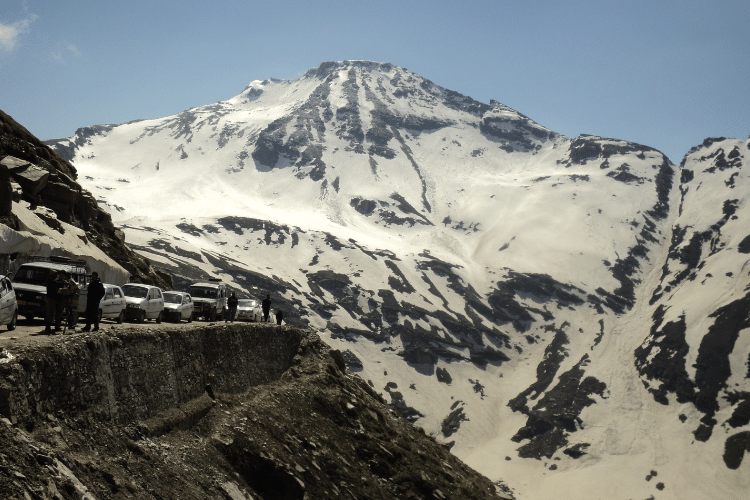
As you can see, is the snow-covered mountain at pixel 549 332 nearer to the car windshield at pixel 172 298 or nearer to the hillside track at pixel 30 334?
the car windshield at pixel 172 298

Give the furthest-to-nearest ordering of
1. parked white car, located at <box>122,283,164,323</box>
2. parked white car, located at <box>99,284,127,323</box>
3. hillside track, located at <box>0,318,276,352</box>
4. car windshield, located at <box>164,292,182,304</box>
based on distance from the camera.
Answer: car windshield, located at <box>164,292,182,304</box> < parked white car, located at <box>122,283,164,323</box> < parked white car, located at <box>99,284,127,323</box> < hillside track, located at <box>0,318,276,352</box>

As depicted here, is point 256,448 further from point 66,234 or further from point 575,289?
point 575,289

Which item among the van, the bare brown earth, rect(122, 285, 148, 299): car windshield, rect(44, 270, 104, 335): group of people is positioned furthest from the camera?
rect(122, 285, 148, 299): car windshield

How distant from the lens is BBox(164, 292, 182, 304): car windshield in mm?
28839

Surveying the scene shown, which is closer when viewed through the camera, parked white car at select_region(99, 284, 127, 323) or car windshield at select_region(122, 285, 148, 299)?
parked white car at select_region(99, 284, 127, 323)

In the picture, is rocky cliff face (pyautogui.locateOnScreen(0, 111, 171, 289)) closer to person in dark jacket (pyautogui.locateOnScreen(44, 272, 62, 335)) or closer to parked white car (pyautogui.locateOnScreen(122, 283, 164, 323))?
parked white car (pyautogui.locateOnScreen(122, 283, 164, 323))

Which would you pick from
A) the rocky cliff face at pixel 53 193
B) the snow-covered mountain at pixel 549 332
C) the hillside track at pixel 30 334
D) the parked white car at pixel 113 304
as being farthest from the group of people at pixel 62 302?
the snow-covered mountain at pixel 549 332

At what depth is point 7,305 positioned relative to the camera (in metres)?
15.7

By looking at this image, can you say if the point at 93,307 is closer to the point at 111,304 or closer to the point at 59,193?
the point at 111,304

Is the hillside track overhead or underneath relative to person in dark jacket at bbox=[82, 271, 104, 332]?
underneath

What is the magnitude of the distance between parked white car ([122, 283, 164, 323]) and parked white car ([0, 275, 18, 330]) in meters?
8.12

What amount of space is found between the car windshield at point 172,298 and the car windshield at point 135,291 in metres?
3.32

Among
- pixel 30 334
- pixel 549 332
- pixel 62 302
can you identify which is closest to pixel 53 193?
pixel 62 302

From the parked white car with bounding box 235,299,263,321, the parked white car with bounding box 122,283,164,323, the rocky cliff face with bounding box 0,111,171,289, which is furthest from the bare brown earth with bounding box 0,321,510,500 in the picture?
the rocky cliff face with bounding box 0,111,171,289
